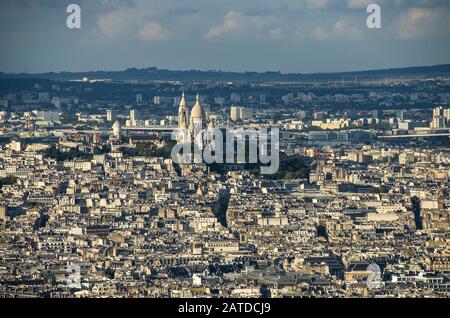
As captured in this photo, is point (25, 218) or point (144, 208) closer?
point (25, 218)

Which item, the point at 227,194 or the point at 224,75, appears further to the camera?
the point at 224,75

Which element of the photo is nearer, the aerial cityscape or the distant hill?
the aerial cityscape

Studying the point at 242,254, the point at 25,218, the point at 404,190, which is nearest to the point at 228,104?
the point at 404,190

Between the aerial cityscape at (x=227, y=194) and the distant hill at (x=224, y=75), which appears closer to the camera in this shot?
the aerial cityscape at (x=227, y=194)

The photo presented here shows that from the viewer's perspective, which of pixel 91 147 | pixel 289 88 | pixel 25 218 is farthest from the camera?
pixel 289 88

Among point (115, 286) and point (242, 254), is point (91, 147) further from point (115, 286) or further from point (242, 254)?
point (115, 286)
